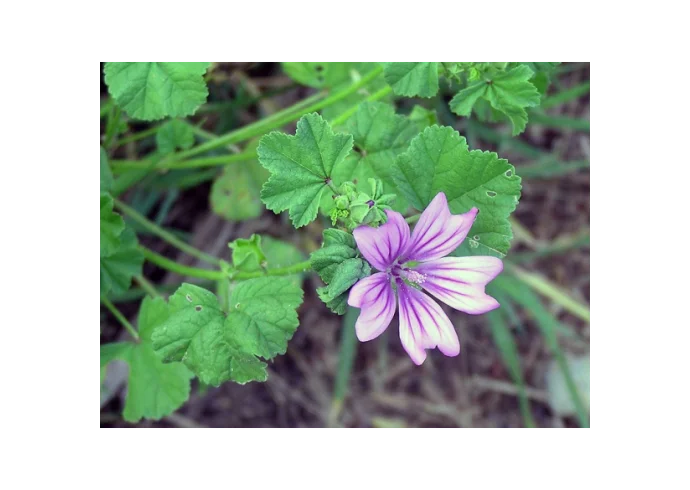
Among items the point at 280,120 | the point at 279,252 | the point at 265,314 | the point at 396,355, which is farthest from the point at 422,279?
the point at 396,355

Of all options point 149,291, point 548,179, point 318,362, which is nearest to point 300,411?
point 318,362

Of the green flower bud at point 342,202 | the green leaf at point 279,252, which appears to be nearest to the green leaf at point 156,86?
the green flower bud at point 342,202

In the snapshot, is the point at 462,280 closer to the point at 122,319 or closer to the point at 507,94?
the point at 507,94

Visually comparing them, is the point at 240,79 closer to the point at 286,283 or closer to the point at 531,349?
the point at 286,283

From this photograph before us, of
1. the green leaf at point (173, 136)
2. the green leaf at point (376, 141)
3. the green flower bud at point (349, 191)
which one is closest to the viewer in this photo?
the green flower bud at point (349, 191)

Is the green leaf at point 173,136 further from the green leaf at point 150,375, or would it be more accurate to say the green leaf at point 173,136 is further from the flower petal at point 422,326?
the flower petal at point 422,326

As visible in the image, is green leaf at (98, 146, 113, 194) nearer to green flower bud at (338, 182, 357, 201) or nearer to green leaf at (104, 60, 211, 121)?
green leaf at (104, 60, 211, 121)
